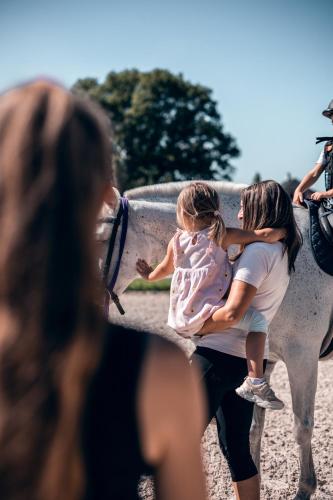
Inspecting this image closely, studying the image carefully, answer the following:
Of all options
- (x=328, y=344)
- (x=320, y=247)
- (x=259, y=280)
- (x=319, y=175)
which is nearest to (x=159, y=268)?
(x=259, y=280)

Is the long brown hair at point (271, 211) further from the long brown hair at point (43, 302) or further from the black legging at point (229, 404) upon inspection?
the long brown hair at point (43, 302)

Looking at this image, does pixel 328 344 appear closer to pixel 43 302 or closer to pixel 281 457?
pixel 281 457

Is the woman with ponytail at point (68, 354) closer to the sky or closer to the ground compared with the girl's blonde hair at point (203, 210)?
closer to the ground

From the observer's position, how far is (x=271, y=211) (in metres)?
2.96

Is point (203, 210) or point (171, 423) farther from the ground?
point (203, 210)

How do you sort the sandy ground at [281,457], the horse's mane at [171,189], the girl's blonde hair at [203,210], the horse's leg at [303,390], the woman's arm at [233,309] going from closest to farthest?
the woman's arm at [233,309], the girl's blonde hair at [203,210], the horse's leg at [303,390], the horse's mane at [171,189], the sandy ground at [281,457]

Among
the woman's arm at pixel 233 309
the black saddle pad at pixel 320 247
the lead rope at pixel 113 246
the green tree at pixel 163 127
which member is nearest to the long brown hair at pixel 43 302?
the woman's arm at pixel 233 309

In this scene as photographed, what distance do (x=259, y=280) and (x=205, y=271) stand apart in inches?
11.2

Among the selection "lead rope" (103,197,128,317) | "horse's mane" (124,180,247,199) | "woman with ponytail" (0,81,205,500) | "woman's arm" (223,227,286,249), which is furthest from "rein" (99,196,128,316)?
"woman with ponytail" (0,81,205,500)

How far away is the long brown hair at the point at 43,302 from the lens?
0.92 meters

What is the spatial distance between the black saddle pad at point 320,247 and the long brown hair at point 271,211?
67cm

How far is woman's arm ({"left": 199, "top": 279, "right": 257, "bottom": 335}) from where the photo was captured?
8.57ft

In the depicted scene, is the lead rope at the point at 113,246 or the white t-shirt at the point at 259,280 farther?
the lead rope at the point at 113,246

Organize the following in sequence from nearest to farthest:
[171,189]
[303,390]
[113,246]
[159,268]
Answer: [159,268] → [303,390] → [113,246] → [171,189]
